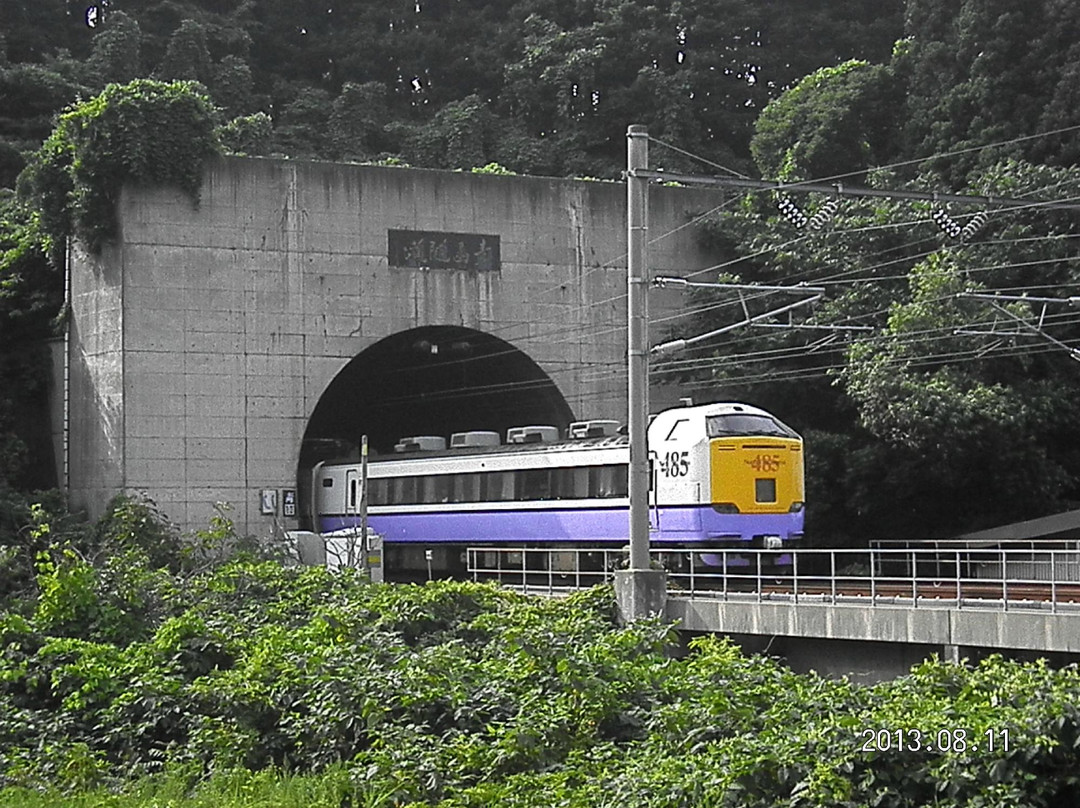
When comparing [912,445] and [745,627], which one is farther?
[912,445]

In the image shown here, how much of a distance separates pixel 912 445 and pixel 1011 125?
39.3 ft

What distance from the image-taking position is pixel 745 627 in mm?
24359

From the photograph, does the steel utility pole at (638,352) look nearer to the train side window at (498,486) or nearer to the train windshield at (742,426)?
the train windshield at (742,426)

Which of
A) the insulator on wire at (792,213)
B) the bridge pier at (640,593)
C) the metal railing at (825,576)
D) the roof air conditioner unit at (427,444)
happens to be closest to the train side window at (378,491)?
the roof air conditioner unit at (427,444)

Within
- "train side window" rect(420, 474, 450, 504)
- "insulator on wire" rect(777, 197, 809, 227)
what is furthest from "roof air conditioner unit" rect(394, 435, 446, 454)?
"insulator on wire" rect(777, 197, 809, 227)

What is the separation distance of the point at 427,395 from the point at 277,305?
8271mm

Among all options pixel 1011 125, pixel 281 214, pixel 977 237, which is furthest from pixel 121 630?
pixel 1011 125

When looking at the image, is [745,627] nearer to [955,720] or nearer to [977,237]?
[955,720]

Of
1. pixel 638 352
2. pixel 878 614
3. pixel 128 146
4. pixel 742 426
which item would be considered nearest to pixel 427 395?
pixel 128 146

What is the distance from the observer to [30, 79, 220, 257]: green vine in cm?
3647

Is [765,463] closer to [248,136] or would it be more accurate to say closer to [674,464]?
[674,464]

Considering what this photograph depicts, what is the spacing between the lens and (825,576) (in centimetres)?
2711

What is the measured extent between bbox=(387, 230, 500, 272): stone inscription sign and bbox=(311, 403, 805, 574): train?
163 inches

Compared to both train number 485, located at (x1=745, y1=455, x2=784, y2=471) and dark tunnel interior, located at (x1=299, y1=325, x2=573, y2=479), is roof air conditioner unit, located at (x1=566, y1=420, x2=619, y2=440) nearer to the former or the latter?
train number 485, located at (x1=745, y1=455, x2=784, y2=471)
